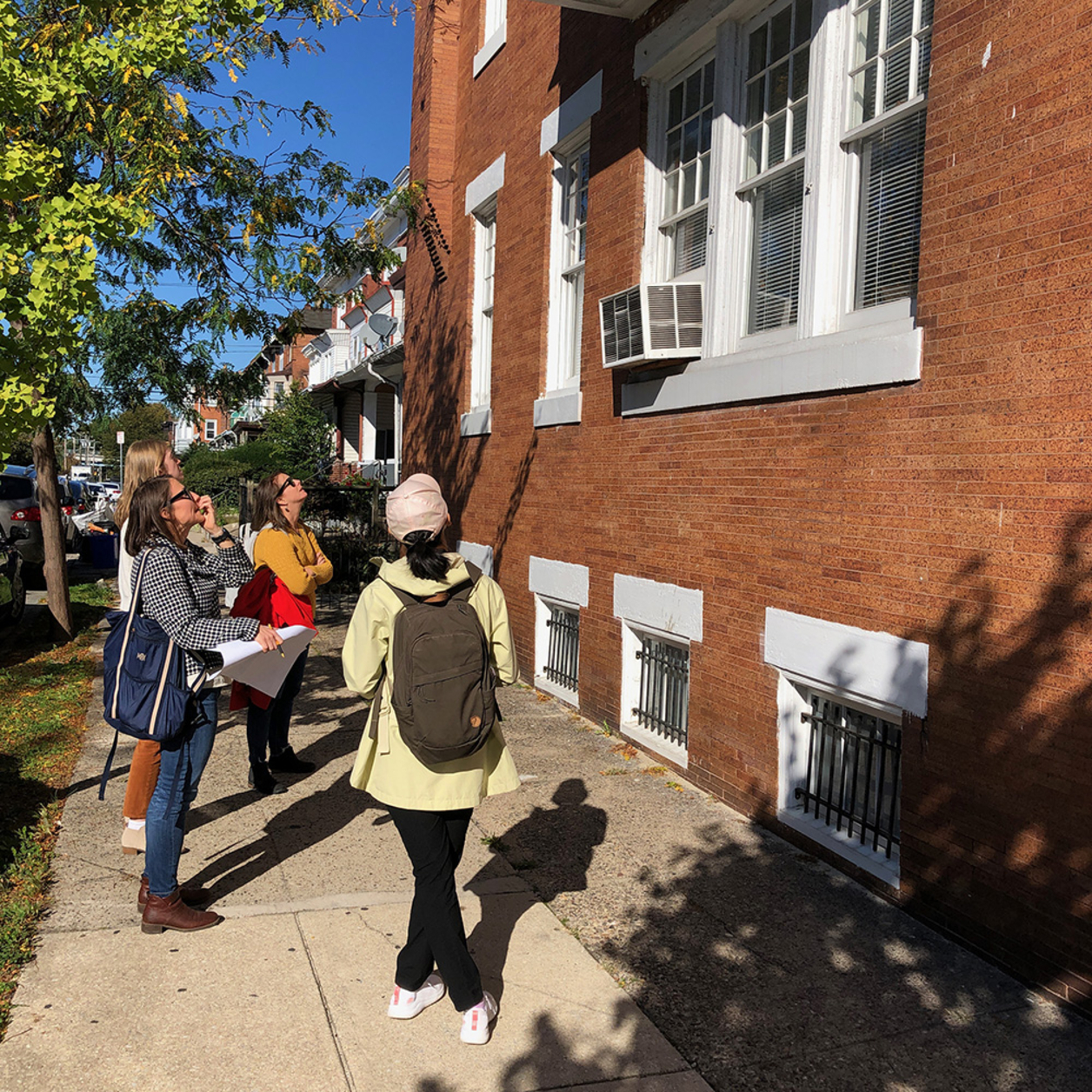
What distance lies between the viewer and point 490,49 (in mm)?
10570

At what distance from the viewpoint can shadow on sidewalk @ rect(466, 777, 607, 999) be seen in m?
4.24

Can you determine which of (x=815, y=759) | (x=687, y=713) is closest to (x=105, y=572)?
(x=687, y=713)

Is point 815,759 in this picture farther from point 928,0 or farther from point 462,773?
point 928,0

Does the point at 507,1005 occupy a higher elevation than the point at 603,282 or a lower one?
lower

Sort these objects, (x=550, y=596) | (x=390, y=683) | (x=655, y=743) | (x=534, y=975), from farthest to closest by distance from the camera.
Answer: (x=550, y=596)
(x=655, y=743)
(x=534, y=975)
(x=390, y=683)

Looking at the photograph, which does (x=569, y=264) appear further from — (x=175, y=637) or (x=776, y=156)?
(x=175, y=637)

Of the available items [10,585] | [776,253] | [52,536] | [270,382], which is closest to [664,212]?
[776,253]

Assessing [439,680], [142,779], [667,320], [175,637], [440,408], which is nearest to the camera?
[439,680]

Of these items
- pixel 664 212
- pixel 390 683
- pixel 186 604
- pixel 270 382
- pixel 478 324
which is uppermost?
pixel 270 382

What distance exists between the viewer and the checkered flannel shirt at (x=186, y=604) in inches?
160

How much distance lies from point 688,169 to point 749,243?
1051mm

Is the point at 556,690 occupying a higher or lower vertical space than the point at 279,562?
lower

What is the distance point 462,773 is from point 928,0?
4272 millimetres

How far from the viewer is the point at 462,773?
3.40 metres
